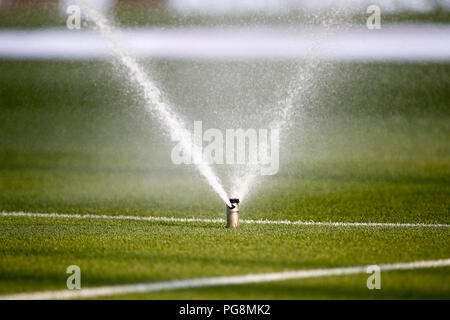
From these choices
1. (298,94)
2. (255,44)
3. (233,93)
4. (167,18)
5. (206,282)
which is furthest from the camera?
(167,18)

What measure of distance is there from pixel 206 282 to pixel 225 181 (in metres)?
6.08

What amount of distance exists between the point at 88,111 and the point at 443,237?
57.8 ft

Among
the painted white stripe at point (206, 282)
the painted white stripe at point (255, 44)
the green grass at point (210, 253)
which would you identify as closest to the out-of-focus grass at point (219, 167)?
the painted white stripe at point (255, 44)

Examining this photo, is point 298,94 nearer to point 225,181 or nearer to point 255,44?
point 255,44

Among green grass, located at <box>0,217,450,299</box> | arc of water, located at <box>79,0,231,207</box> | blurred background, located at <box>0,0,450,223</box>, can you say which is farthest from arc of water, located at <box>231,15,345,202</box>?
green grass, located at <box>0,217,450,299</box>

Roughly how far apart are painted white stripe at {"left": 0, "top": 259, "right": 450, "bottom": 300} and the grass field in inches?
3.9

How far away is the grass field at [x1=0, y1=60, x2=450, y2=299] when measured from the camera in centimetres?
460

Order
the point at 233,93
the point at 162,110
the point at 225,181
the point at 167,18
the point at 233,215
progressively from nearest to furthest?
the point at 233,215
the point at 162,110
the point at 225,181
the point at 233,93
the point at 167,18

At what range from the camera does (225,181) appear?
10.3m

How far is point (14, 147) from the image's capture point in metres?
16.0

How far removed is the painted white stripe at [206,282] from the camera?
3.96 meters

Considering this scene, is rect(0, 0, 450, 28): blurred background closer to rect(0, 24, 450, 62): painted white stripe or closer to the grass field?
rect(0, 24, 450, 62): painted white stripe

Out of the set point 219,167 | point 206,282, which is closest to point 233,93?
point 219,167

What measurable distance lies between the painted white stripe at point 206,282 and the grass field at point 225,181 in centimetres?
10
